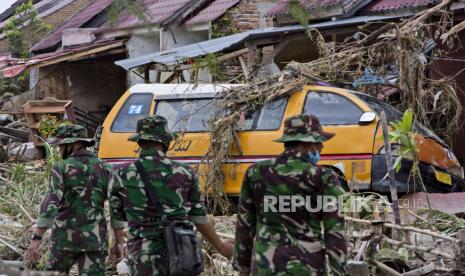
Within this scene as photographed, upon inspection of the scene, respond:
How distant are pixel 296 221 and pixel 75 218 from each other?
2322 millimetres

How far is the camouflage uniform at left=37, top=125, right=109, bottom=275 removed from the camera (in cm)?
686

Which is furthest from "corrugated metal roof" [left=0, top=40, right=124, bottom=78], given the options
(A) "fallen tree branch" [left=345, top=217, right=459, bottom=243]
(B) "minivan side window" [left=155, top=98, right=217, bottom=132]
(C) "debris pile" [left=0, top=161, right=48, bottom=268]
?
(A) "fallen tree branch" [left=345, top=217, right=459, bottom=243]

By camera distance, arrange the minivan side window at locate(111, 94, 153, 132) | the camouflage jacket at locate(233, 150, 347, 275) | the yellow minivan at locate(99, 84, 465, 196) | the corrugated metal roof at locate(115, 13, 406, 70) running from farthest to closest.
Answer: the corrugated metal roof at locate(115, 13, 406, 70) < the minivan side window at locate(111, 94, 153, 132) < the yellow minivan at locate(99, 84, 465, 196) < the camouflage jacket at locate(233, 150, 347, 275)

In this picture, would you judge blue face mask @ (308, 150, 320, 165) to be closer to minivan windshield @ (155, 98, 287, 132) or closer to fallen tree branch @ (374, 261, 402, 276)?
fallen tree branch @ (374, 261, 402, 276)

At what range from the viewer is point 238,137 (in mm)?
11484

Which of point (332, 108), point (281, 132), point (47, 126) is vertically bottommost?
point (47, 126)

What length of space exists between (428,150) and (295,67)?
210 cm

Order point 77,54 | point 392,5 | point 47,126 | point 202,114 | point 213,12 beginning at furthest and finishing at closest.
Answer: point 77,54 → point 213,12 → point 47,126 → point 392,5 → point 202,114

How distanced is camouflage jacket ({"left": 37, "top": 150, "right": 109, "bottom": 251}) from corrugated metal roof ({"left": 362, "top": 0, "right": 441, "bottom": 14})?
29.1 ft

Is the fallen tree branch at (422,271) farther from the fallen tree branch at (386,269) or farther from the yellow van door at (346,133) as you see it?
the yellow van door at (346,133)

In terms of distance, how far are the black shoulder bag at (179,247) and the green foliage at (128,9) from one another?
1.15 meters

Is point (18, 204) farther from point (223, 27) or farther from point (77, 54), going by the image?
point (77, 54)

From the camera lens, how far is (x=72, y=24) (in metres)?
27.4

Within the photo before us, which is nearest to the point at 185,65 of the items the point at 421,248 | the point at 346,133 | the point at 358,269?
the point at 346,133
